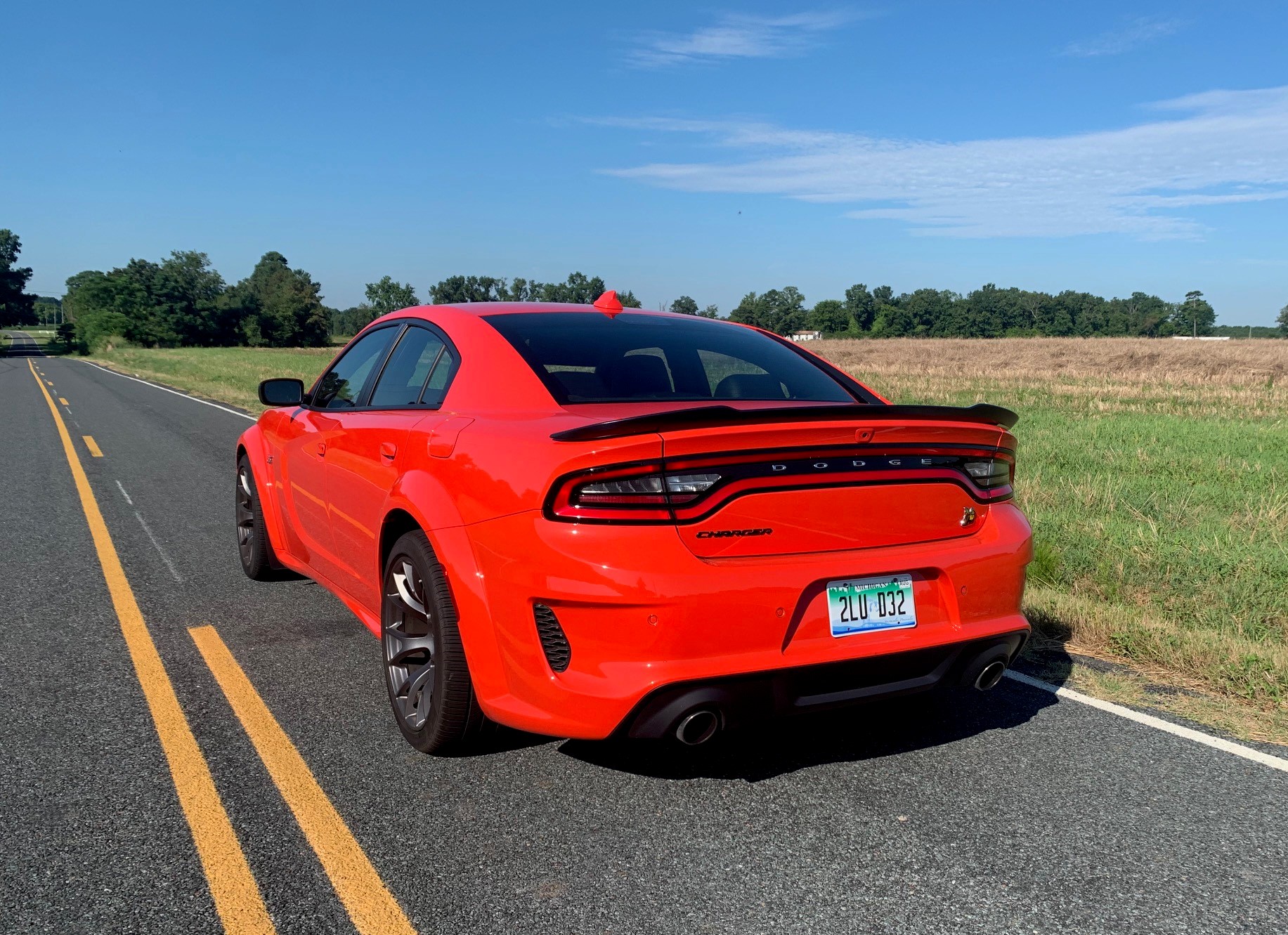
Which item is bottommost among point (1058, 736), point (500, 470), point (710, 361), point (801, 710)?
point (1058, 736)

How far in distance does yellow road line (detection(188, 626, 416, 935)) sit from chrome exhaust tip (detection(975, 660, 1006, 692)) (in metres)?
1.90

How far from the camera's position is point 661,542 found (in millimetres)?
2730

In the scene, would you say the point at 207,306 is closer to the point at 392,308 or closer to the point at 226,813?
the point at 392,308

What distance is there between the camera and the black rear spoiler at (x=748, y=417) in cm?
276

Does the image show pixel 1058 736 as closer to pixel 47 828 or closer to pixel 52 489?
pixel 47 828

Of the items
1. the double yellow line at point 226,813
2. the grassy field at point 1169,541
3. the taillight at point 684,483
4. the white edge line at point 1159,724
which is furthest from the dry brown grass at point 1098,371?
the double yellow line at point 226,813

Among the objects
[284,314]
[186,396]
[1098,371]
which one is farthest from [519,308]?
[284,314]

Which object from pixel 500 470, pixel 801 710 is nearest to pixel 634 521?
pixel 500 470

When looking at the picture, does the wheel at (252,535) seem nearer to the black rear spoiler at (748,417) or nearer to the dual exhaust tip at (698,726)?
the black rear spoiler at (748,417)

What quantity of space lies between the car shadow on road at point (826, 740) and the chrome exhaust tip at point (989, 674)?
0.75ft

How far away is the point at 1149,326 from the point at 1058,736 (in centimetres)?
12787

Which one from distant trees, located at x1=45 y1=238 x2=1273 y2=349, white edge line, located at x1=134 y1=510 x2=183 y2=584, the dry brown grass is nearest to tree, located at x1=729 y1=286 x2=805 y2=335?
distant trees, located at x1=45 y1=238 x2=1273 y2=349

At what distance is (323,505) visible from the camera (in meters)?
4.53

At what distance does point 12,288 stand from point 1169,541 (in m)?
129
